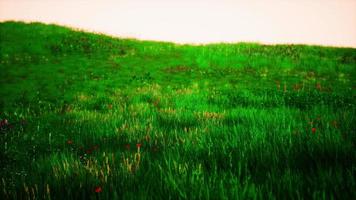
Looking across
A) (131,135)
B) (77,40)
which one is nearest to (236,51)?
(77,40)

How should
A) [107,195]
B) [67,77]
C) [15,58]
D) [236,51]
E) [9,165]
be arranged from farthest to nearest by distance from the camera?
[236,51], [15,58], [67,77], [9,165], [107,195]

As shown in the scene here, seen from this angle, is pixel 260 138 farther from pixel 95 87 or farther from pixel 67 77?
pixel 67 77

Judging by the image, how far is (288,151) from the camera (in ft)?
8.66

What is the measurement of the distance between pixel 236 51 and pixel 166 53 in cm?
721

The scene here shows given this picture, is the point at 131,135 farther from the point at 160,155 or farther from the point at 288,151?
the point at 288,151

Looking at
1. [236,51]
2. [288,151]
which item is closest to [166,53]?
[236,51]

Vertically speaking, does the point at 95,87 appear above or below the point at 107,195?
below

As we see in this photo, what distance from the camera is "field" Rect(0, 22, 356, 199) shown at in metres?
2.14

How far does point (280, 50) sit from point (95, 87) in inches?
899

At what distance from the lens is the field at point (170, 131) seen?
2.14 m

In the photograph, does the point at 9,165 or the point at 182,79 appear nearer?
the point at 9,165

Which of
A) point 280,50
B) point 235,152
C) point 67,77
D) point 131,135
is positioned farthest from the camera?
point 280,50

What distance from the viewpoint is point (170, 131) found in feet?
15.2

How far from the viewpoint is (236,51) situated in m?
28.8
